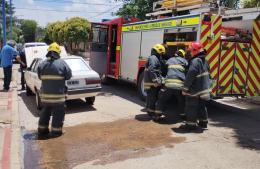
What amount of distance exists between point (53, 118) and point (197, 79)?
3026mm

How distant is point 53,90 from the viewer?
7105 mm

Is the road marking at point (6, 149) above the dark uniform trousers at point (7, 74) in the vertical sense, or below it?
below

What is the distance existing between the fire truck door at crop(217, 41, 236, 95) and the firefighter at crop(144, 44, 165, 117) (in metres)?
1.51

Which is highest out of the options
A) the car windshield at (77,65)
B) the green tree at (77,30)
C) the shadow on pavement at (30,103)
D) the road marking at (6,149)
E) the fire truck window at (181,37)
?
the green tree at (77,30)

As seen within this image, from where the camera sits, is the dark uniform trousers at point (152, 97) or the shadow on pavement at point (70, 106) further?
the shadow on pavement at point (70, 106)

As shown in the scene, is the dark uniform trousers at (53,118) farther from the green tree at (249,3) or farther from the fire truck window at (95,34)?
the green tree at (249,3)

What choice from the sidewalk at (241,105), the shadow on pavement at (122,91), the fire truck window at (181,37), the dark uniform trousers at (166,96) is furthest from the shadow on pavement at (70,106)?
the sidewalk at (241,105)

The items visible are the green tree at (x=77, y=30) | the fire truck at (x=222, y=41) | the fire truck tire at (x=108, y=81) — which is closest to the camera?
the fire truck at (x=222, y=41)

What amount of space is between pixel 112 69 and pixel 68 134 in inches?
271

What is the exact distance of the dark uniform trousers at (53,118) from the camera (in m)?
7.17

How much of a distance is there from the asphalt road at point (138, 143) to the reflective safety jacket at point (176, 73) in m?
0.90

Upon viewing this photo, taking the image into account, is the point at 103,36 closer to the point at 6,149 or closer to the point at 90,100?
the point at 90,100

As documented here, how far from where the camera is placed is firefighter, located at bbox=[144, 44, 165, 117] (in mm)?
8438

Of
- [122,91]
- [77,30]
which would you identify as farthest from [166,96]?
[77,30]
